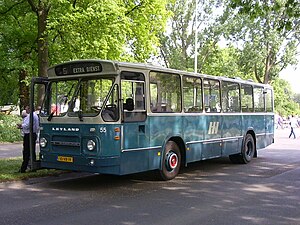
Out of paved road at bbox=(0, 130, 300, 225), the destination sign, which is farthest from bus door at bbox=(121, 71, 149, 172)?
paved road at bbox=(0, 130, 300, 225)

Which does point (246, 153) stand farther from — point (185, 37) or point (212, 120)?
point (185, 37)

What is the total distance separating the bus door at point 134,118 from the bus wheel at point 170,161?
0.92m

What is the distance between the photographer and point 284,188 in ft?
31.2

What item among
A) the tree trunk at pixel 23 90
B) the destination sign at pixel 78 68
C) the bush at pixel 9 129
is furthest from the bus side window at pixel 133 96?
the tree trunk at pixel 23 90

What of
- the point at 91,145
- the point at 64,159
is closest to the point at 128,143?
the point at 91,145

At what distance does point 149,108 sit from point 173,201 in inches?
101

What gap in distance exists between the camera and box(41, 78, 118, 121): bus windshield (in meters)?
8.92

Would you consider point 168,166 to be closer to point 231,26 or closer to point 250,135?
point 250,135

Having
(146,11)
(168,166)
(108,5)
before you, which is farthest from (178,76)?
(146,11)

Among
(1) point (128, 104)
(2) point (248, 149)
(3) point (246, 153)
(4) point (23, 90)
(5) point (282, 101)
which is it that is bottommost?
(3) point (246, 153)

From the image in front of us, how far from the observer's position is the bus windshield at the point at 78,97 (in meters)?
8.92

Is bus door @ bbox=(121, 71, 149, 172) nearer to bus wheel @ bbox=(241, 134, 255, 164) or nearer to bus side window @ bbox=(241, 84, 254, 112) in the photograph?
bus wheel @ bbox=(241, 134, 255, 164)

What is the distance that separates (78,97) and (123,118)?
1312 millimetres

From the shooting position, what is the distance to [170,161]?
10383 mm
